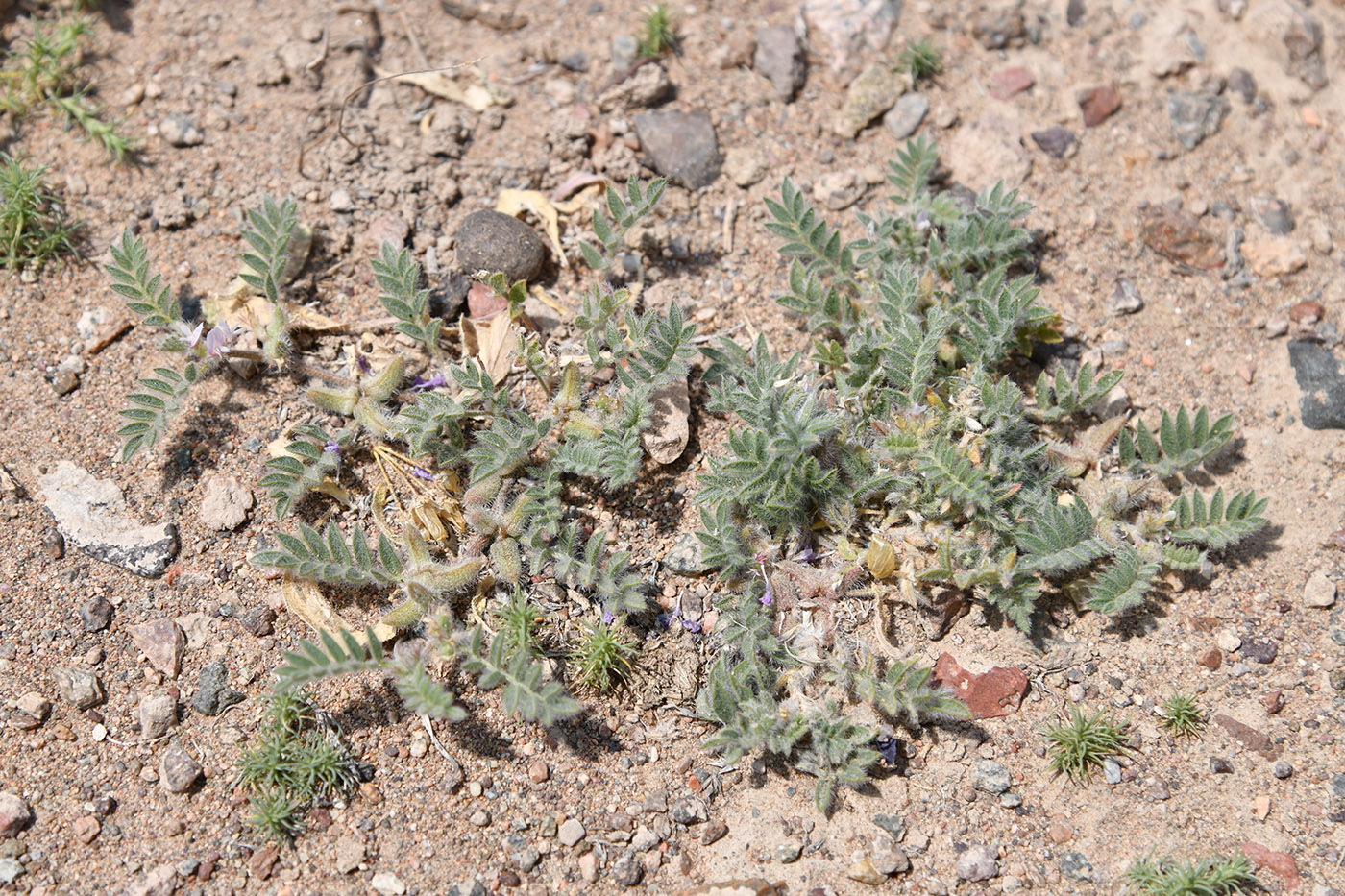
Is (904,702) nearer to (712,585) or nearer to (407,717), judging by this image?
(712,585)

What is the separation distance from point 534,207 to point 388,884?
3099 mm

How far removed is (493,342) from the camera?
4.37 meters

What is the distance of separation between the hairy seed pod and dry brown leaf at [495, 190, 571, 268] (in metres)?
1.50

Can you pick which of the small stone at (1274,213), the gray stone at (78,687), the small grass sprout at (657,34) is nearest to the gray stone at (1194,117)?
the small stone at (1274,213)

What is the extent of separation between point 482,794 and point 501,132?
130 inches

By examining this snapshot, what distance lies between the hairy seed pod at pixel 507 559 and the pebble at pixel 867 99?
2929 millimetres

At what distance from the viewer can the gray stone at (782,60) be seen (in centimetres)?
517

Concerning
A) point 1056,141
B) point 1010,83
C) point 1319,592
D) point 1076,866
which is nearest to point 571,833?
point 1076,866

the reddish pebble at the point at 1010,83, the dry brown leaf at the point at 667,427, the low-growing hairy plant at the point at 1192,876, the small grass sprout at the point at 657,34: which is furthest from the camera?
the reddish pebble at the point at 1010,83

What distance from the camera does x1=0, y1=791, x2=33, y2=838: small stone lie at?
3379 millimetres

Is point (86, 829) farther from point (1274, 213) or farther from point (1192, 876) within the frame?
point (1274, 213)

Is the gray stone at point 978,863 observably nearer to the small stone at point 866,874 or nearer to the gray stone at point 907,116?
the small stone at point 866,874

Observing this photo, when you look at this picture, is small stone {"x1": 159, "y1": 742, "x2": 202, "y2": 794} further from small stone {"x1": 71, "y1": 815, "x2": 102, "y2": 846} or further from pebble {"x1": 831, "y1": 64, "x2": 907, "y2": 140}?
pebble {"x1": 831, "y1": 64, "x2": 907, "y2": 140}

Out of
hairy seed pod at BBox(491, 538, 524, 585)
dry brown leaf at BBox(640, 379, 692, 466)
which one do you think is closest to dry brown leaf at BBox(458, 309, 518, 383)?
dry brown leaf at BBox(640, 379, 692, 466)
